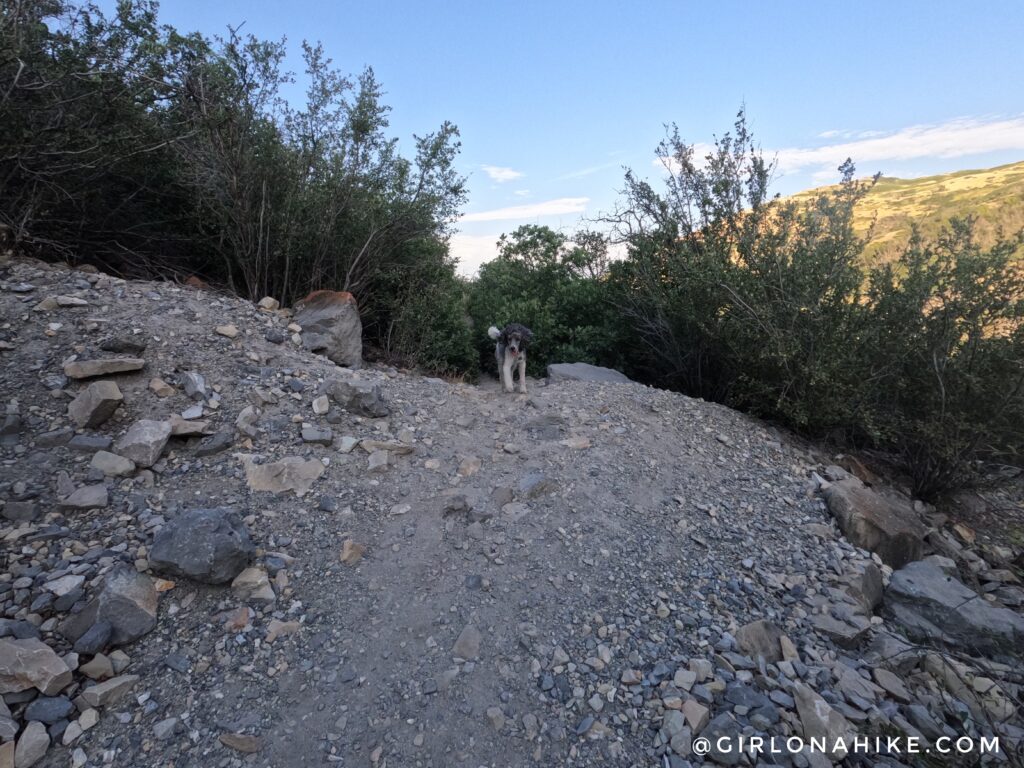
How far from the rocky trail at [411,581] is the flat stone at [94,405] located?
17 millimetres

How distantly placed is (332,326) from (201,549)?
379 cm

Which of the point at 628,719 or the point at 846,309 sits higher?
the point at 846,309

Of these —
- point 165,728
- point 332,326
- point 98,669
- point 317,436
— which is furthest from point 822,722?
point 332,326

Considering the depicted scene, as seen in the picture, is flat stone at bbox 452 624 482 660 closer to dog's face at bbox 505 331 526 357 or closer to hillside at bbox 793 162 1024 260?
dog's face at bbox 505 331 526 357

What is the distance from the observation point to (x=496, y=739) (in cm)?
218

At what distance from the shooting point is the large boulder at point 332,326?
5949 millimetres

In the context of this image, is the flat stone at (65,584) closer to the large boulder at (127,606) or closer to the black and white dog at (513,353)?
the large boulder at (127,606)

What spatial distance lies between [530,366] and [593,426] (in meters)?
4.41

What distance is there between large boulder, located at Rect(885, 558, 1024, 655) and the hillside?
3.58 m

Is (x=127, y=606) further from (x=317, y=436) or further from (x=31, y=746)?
(x=317, y=436)

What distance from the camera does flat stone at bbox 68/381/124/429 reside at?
11.4 ft

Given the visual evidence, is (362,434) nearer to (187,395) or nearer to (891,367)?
(187,395)

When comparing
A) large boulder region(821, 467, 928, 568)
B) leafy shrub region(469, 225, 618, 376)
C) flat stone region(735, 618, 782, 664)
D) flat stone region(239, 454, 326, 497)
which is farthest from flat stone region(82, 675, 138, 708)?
leafy shrub region(469, 225, 618, 376)

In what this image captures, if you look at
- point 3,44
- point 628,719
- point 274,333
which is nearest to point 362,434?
point 274,333
